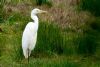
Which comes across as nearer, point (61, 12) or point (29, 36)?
point (29, 36)

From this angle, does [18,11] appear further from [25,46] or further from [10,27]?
[25,46]

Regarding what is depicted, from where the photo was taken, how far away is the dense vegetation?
5.36 m

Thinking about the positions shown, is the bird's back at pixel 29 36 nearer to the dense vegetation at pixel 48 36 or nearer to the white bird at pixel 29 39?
the white bird at pixel 29 39

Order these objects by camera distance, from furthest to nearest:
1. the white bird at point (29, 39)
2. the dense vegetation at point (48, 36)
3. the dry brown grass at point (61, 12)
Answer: the dry brown grass at point (61, 12) → the white bird at point (29, 39) → the dense vegetation at point (48, 36)

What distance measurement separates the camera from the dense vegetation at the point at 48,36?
17.6 ft

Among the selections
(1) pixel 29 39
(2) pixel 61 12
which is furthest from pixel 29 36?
(2) pixel 61 12

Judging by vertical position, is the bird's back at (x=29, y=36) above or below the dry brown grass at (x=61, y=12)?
above

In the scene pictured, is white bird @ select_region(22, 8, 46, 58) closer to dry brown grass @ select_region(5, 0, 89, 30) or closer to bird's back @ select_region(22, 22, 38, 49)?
bird's back @ select_region(22, 22, 38, 49)

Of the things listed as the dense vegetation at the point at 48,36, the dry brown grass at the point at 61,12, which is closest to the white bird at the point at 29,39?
the dense vegetation at the point at 48,36

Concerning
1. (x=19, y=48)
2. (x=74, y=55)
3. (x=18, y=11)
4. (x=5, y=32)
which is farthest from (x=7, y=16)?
(x=74, y=55)

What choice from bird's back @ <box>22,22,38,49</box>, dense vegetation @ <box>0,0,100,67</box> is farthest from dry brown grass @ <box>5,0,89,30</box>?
bird's back @ <box>22,22,38,49</box>

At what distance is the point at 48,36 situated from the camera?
668cm

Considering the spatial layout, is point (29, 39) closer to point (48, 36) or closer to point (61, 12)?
point (48, 36)

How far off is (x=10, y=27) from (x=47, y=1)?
2025 millimetres
